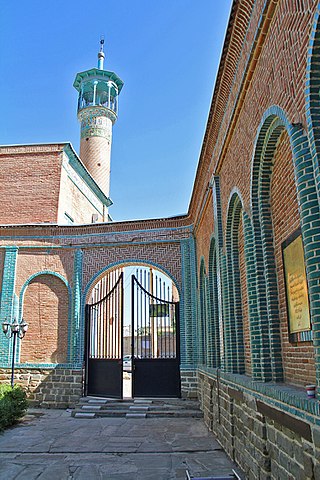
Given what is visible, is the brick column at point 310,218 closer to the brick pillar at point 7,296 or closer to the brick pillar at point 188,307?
the brick pillar at point 188,307

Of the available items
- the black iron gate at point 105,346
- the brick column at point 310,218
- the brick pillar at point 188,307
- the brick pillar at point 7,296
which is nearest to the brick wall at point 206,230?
the brick pillar at point 188,307

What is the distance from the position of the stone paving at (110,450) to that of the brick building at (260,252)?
1.57 feet

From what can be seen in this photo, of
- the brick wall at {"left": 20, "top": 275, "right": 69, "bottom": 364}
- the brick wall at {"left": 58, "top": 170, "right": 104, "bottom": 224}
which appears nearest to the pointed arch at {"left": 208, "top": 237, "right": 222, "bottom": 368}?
the brick wall at {"left": 20, "top": 275, "right": 69, "bottom": 364}

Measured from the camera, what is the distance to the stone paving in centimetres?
562

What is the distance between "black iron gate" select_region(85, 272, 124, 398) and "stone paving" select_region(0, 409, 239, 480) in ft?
5.12

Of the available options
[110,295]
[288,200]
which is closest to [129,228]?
[110,295]

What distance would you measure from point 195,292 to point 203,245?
6.21ft

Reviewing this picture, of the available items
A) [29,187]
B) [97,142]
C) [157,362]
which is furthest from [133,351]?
[97,142]

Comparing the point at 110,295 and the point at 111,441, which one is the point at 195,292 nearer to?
the point at 110,295

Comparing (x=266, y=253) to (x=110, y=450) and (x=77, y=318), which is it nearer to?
(x=110, y=450)

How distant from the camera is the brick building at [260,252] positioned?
3084mm

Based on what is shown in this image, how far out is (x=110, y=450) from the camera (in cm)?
683

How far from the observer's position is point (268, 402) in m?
3.98

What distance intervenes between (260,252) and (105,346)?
812cm
